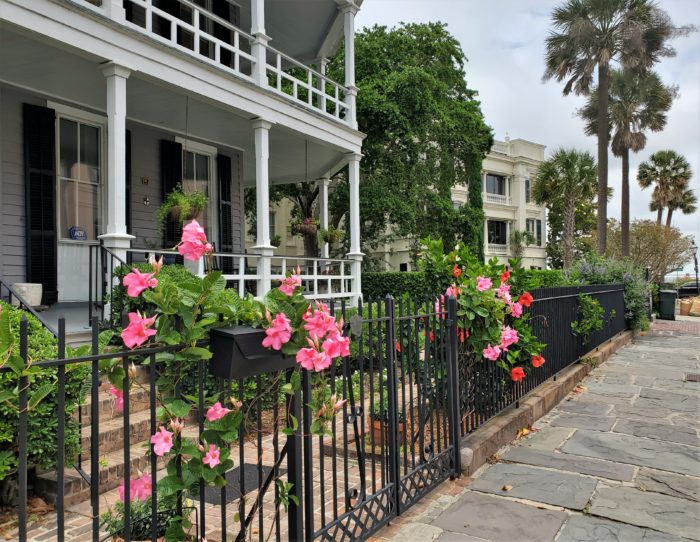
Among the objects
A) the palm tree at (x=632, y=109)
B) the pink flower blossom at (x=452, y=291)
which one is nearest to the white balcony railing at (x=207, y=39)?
the pink flower blossom at (x=452, y=291)

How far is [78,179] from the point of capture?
27.0 feet

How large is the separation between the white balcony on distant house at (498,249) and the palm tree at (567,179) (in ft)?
17.3

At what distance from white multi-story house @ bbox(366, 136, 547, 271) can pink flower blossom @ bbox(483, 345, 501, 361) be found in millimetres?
31901

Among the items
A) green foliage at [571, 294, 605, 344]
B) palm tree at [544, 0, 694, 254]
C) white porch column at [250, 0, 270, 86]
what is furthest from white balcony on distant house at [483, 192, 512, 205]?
white porch column at [250, 0, 270, 86]

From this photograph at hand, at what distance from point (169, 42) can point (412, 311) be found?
5.68 meters

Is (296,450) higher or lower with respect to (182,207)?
lower

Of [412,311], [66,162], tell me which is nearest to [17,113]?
[66,162]

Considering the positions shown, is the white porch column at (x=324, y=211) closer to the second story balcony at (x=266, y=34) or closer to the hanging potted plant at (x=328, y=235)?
the hanging potted plant at (x=328, y=235)

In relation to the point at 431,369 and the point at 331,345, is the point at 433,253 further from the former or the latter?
the point at 331,345

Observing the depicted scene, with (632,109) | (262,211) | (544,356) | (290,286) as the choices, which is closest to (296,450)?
(290,286)

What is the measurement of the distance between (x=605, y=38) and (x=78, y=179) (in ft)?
65.1

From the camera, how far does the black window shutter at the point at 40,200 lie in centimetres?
740

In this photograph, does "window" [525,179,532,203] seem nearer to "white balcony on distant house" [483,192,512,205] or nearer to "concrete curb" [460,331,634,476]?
"white balcony on distant house" [483,192,512,205]

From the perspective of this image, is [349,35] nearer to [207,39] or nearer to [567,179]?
[207,39]
